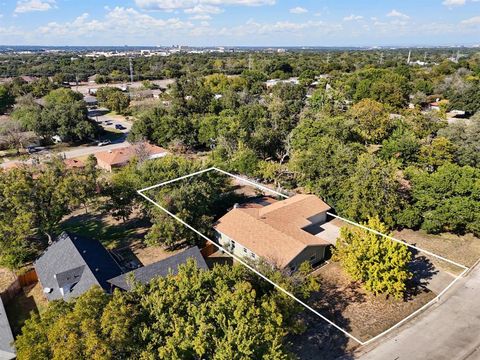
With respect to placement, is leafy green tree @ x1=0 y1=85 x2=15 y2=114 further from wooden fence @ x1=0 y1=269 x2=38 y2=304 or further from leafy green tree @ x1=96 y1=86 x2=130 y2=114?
wooden fence @ x1=0 y1=269 x2=38 y2=304

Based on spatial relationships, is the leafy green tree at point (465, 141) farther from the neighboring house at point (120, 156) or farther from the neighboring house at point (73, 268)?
the neighboring house at point (73, 268)

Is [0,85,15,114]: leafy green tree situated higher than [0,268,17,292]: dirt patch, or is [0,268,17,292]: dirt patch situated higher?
[0,85,15,114]: leafy green tree

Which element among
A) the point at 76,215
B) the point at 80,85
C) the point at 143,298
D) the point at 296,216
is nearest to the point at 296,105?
the point at 296,216

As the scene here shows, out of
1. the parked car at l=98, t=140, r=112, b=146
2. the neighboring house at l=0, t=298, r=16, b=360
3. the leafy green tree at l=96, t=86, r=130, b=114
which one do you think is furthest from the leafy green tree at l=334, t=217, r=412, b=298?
the leafy green tree at l=96, t=86, r=130, b=114

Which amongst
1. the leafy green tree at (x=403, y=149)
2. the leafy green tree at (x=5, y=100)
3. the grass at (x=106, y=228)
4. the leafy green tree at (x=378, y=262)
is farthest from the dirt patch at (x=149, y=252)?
the leafy green tree at (x=5, y=100)

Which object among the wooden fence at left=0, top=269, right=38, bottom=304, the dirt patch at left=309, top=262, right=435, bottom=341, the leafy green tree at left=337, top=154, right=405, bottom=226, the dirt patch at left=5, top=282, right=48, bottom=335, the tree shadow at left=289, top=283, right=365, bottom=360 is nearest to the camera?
the tree shadow at left=289, top=283, right=365, bottom=360
